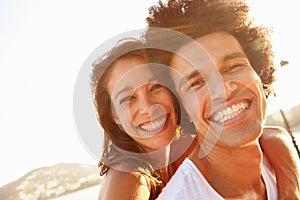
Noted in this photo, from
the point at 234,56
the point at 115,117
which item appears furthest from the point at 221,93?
the point at 115,117

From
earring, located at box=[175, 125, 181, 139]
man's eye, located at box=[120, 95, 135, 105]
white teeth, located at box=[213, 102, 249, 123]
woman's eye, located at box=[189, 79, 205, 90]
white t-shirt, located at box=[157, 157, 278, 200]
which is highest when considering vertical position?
woman's eye, located at box=[189, 79, 205, 90]

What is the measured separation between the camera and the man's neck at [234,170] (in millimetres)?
1469

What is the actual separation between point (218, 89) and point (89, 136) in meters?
1.05

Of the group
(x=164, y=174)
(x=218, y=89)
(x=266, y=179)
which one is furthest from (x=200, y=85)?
(x=164, y=174)

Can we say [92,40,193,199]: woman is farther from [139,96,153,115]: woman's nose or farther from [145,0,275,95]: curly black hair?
[145,0,275,95]: curly black hair

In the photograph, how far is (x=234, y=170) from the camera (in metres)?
1.56

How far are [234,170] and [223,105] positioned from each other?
0.27 m

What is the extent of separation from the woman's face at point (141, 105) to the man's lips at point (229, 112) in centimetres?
43

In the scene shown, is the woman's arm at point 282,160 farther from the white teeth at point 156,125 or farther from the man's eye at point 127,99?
the man's eye at point 127,99

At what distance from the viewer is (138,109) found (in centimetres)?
211

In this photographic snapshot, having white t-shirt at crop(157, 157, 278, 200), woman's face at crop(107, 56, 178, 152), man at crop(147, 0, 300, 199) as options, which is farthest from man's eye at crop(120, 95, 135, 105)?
white t-shirt at crop(157, 157, 278, 200)

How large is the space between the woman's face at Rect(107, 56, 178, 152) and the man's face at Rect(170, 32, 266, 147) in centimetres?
40

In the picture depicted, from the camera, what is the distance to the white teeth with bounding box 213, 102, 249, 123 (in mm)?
1500

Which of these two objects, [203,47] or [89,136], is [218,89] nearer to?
[203,47]
